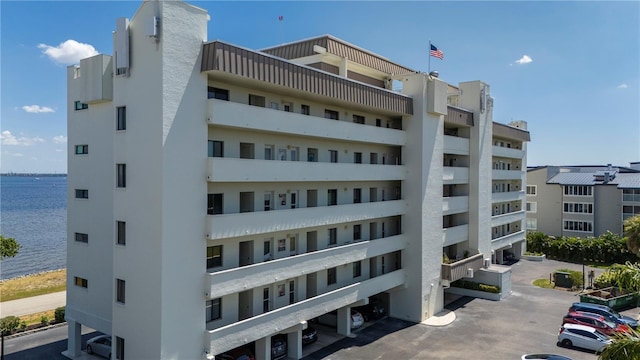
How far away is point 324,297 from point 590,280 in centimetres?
3489

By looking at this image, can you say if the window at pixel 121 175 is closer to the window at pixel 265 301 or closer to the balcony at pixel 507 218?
the window at pixel 265 301

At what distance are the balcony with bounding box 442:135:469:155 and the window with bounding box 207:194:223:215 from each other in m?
22.2

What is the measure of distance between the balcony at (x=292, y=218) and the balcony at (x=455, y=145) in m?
8.93

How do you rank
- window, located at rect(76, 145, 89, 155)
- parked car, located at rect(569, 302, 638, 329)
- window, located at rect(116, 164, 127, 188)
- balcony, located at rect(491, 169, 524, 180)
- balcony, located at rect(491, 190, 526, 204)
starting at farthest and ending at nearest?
balcony, located at rect(491, 169, 524, 180), balcony, located at rect(491, 190, 526, 204), parked car, located at rect(569, 302, 638, 329), window, located at rect(76, 145, 89, 155), window, located at rect(116, 164, 127, 188)

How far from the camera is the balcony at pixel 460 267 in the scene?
3775 cm

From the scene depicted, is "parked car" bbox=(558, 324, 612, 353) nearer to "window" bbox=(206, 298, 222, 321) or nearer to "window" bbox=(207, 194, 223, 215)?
"window" bbox=(206, 298, 222, 321)

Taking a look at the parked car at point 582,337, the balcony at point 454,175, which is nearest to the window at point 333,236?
the balcony at point 454,175

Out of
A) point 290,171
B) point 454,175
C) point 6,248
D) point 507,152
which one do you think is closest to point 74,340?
point 6,248

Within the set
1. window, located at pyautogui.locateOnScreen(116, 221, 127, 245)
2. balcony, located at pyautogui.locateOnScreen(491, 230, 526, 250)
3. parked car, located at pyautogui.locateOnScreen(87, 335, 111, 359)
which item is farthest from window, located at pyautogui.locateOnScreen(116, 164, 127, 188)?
balcony, located at pyautogui.locateOnScreen(491, 230, 526, 250)

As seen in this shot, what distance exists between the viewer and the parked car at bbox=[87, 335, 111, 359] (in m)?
26.7

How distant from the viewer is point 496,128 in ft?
165

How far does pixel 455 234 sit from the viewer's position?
4181 centimetres

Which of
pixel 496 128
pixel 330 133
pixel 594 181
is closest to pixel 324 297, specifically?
pixel 330 133

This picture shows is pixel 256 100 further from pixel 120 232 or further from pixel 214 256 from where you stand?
pixel 120 232
